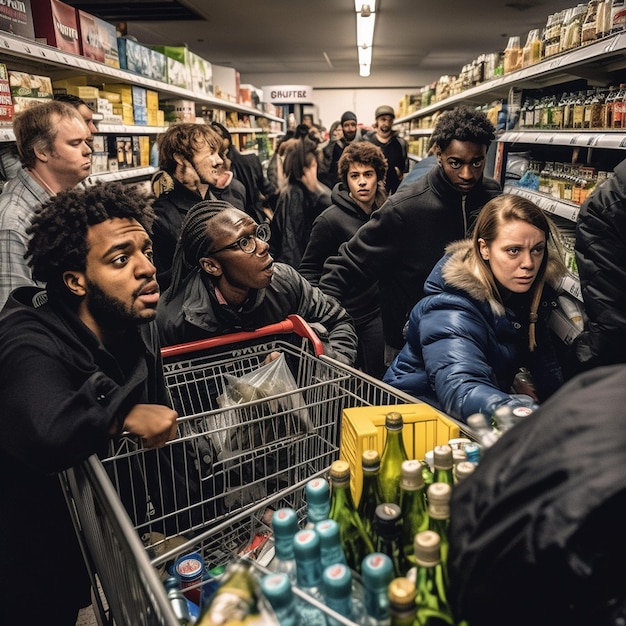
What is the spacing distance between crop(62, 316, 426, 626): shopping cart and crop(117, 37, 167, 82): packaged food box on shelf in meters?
3.29

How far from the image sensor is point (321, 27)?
889 centimetres

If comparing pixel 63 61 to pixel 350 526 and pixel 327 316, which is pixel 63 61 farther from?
pixel 350 526

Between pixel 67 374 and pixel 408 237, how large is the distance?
178 cm

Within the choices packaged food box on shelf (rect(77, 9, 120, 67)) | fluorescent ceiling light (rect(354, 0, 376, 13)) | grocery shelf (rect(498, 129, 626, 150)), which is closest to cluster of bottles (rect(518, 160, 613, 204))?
grocery shelf (rect(498, 129, 626, 150))

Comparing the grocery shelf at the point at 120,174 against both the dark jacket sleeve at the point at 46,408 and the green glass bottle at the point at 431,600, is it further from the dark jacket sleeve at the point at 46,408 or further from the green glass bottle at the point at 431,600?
the green glass bottle at the point at 431,600

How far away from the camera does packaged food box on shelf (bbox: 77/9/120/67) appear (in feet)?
11.4

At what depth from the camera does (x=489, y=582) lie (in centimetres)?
59

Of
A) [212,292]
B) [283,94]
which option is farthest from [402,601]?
[283,94]

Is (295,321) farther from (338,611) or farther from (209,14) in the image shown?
(209,14)

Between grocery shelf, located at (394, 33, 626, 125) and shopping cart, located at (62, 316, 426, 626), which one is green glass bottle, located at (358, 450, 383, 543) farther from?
grocery shelf, located at (394, 33, 626, 125)

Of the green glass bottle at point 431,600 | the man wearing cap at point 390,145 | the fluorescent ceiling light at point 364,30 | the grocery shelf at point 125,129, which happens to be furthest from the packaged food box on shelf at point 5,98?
the fluorescent ceiling light at point 364,30

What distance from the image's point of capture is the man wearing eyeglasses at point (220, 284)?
1978 mm

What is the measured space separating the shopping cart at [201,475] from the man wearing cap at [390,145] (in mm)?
5051

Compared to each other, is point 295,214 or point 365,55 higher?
point 365,55
